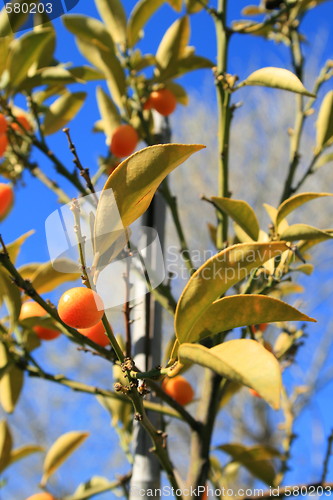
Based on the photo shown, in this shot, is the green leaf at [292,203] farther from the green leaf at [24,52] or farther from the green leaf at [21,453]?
the green leaf at [21,453]

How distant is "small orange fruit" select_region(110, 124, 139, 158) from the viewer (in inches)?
38.2

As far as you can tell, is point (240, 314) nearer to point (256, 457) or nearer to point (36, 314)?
point (36, 314)

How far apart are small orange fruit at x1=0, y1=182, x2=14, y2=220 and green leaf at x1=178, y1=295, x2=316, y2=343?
2.20ft

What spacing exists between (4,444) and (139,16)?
0.93m

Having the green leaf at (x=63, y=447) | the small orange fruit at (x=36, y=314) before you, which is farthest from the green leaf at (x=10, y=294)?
the green leaf at (x=63, y=447)

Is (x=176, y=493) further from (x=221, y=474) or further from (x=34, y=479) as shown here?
(x=34, y=479)

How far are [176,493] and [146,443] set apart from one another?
198mm

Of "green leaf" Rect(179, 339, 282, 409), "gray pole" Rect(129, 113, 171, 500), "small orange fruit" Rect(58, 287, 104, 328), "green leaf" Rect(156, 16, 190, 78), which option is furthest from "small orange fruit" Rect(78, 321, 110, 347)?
"green leaf" Rect(156, 16, 190, 78)

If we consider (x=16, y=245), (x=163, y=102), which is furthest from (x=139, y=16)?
(x=16, y=245)

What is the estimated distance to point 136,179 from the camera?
0.44m

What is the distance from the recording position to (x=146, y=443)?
2.70 ft

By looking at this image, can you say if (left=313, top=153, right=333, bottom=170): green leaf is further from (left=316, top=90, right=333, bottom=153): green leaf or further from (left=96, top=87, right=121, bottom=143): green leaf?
(left=96, top=87, right=121, bottom=143): green leaf

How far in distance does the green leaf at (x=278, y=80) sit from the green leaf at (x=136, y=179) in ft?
0.84

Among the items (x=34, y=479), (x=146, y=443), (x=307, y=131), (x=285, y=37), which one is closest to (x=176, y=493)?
(x=146, y=443)
